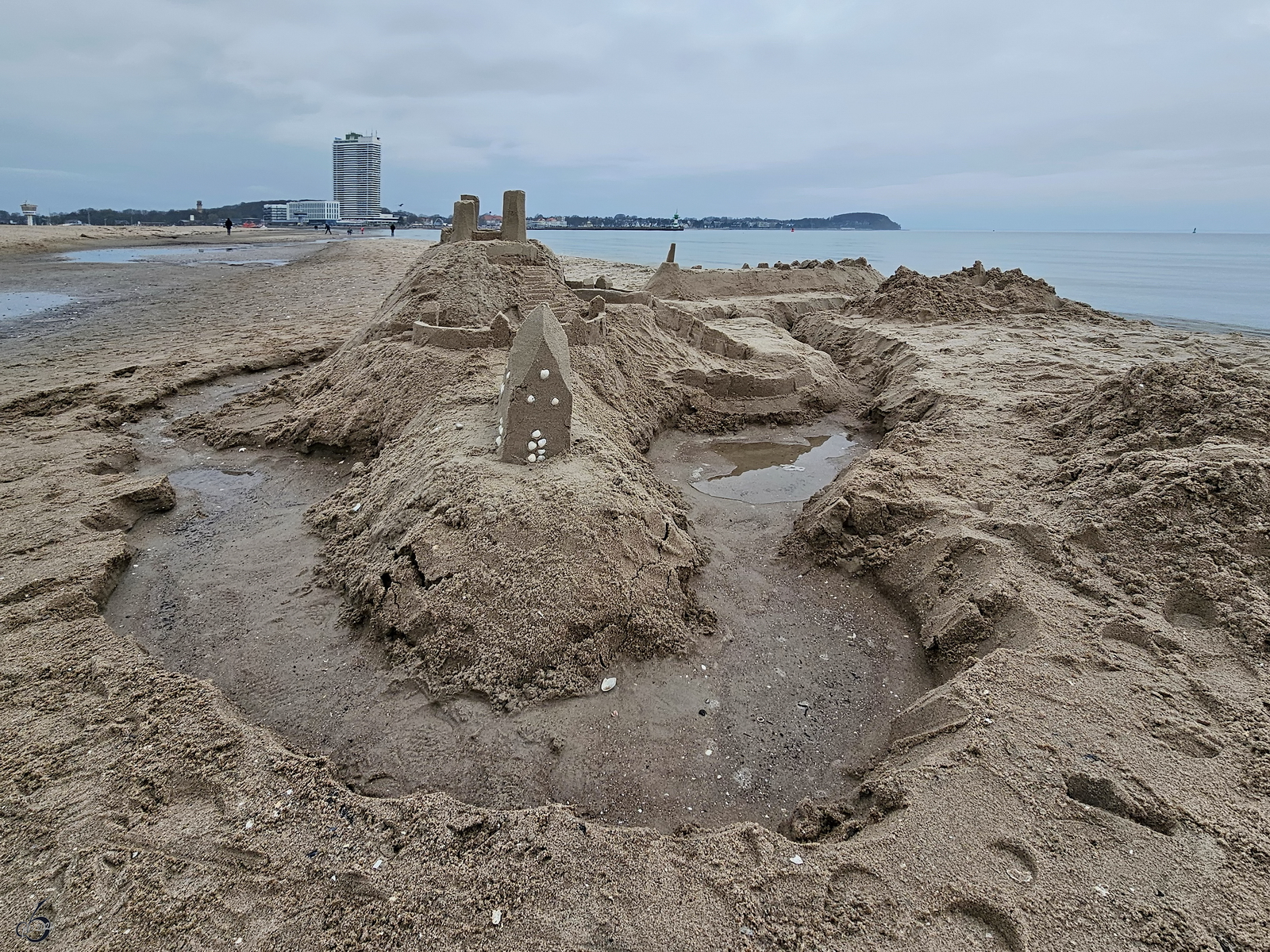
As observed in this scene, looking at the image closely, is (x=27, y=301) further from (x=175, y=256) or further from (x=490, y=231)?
(x=175, y=256)

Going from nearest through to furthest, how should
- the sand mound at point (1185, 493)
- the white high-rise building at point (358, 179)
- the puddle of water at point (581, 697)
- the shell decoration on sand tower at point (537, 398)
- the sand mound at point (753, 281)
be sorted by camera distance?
1. the puddle of water at point (581, 697)
2. the sand mound at point (1185, 493)
3. the shell decoration on sand tower at point (537, 398)
4. the sand mound at point (753, 281)
5. the white high-rise building at point (358, 179)

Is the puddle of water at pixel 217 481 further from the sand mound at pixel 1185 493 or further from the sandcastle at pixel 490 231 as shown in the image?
the sand mound at pixel 1185 493

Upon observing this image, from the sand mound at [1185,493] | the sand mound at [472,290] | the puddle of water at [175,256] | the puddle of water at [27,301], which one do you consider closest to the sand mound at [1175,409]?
the sand mound at [1185,493]

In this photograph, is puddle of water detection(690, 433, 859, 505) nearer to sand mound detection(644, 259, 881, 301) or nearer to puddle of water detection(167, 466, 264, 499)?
puddle of water detection(167, 466, 264, 499)

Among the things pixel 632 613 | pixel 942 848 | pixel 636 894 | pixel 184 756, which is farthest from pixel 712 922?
pixel 184 756

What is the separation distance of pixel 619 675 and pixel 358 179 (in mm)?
101336

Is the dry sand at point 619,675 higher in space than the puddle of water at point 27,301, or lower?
lower

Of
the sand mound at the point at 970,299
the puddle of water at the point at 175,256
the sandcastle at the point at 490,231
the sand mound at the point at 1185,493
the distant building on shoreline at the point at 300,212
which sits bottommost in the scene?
the sand mound at the point at 1185,493

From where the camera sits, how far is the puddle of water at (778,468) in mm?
6871

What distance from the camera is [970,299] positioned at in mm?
13062

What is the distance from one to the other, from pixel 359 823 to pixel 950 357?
9.87 m

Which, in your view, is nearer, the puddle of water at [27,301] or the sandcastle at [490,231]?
the sandcastle at [490,231]

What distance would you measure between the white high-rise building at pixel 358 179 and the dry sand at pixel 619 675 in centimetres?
9245

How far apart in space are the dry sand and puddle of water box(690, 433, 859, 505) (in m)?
0.48
